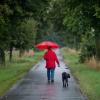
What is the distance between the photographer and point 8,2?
83.4 feet

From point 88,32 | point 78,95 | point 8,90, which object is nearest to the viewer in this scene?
point 78,95

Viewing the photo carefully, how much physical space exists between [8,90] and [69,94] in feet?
9.89

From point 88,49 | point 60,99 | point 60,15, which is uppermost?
point 60,15

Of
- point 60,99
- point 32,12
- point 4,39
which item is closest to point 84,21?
point 32,12

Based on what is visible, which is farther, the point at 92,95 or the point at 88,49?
the point at 88,49

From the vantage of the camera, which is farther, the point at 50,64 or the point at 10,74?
the point at 10,74

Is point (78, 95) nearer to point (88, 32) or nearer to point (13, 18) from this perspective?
point (13, 18)

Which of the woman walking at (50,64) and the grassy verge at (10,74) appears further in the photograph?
the woman walking at (50,64)

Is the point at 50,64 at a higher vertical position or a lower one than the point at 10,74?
higher

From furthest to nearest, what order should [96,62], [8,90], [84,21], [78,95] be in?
1. [96,62]
2. [84,21]
3. [8,90]
4. [78,95]

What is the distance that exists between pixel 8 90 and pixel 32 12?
10746mm

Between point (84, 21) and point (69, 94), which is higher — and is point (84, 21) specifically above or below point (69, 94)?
above

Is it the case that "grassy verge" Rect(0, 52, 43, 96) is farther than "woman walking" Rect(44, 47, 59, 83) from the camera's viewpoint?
No

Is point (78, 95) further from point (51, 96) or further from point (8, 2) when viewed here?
point (8, 2)
